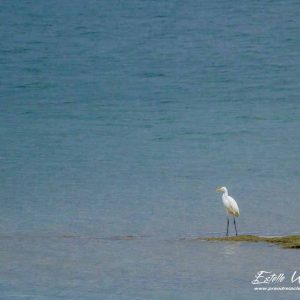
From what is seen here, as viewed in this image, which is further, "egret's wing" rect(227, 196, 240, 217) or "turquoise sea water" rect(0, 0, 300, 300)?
"egret's wing" rect(227, 196, 240, 217)

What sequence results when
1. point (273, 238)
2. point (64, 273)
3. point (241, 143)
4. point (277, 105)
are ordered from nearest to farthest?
point (64, 273), point (273, 238), point (241, 143), point (277, 105)

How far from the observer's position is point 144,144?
2788 cm

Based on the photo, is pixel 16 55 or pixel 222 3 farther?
pixel 222 3

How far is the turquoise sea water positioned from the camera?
13.2 metres

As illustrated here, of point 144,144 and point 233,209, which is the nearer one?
point 233,209

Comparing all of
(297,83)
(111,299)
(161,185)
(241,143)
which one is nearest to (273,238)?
(111,299)

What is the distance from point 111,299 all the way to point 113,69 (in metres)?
25.6

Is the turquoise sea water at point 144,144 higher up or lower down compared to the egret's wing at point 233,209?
lower down

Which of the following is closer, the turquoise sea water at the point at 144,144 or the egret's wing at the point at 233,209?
the turquoise sea water at the point at 144,144

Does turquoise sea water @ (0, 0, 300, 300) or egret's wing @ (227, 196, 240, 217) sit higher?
egret's wing @ (227, 196, 240, 217)

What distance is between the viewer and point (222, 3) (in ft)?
140

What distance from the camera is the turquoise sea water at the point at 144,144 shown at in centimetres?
1324

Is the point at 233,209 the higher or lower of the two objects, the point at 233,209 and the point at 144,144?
the higher

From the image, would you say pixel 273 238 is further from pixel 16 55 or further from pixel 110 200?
pixel 16 55
